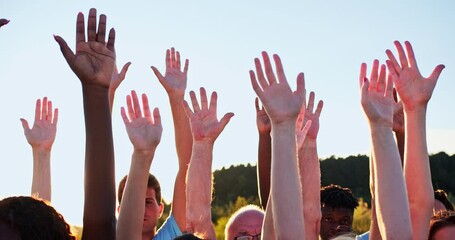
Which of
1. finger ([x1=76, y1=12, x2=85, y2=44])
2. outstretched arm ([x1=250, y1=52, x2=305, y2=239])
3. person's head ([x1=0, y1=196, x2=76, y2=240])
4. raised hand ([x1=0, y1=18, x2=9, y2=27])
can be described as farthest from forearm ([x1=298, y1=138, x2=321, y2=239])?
raised hand ([x1=0, y1=18, x2=9, y2=27])

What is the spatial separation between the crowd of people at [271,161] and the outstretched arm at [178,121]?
0.42 m

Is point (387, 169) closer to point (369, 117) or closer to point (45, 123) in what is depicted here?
point (369, 117)

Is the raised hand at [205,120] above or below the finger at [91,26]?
below

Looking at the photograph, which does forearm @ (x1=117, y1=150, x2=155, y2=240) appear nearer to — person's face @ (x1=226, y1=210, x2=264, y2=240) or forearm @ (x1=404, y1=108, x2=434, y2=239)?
person's face @ (x1=226, y1=210, x2=264, y2=240)

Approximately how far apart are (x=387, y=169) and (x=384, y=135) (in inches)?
8.3

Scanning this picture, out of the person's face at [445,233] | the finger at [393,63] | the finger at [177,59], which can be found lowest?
the person's face at [445,233]

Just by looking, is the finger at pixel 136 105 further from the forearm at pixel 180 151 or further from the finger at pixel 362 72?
the finger at pixel 362 72

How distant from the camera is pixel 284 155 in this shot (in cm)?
415

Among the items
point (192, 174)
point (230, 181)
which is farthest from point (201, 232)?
point (230, 181)

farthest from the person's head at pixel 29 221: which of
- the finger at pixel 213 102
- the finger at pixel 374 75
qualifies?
the finger at pixel 213 102

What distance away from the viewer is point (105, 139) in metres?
3.85

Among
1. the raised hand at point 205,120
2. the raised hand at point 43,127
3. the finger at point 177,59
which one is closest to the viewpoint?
the raised hand at point 205,120

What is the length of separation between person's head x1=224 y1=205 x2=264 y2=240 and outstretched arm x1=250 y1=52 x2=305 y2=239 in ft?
4.91

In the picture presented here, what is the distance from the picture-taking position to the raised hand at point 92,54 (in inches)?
159
